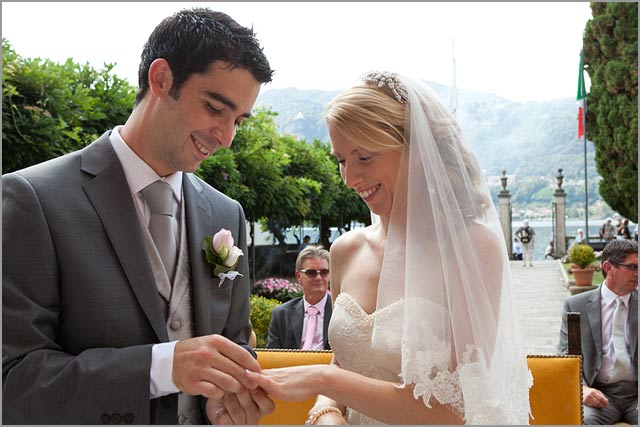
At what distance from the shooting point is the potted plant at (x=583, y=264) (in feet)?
46.6

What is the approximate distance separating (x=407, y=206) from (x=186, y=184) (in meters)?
0.74

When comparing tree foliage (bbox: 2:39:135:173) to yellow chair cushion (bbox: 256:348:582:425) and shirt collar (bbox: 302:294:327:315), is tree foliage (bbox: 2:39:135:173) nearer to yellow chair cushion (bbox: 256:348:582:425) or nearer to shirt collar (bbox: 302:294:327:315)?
shirt collar (bbox: 302:294:327:315)

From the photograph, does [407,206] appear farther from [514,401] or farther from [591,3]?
[591,3]

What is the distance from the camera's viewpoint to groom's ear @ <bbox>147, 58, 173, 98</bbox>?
1799 millimetres

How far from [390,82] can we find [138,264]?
3.48 feet

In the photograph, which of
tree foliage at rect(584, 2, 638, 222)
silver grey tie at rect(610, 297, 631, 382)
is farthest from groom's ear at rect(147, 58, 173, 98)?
tree foliage at rect(584, 2, 638, 222)

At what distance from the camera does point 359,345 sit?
2.28 meters

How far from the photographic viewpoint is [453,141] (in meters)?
2.30

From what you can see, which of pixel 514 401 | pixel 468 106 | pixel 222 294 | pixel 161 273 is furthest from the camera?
pixel 468 106

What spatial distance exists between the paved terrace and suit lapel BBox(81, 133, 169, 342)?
5.90 metres

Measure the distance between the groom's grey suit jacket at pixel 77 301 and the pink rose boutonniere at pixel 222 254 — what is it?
0.17m

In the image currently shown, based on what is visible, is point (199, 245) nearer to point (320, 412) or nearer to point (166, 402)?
point (166, 402)

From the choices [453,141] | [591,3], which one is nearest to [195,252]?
[453,141]

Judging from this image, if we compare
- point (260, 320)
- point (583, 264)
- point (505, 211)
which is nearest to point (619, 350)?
point (260, 320)
